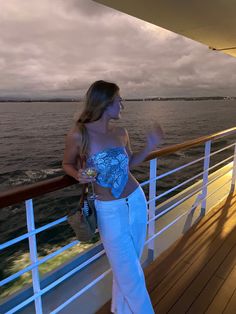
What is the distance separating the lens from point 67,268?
1942 millimetres

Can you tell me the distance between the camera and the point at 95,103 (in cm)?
113

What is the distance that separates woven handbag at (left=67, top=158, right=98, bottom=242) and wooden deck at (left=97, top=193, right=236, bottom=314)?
735 mm

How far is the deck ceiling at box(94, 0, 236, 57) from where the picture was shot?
223 cm

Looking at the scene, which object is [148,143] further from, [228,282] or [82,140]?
[228,282]

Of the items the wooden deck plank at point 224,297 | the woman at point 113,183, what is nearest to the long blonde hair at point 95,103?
the woman at point 113,183

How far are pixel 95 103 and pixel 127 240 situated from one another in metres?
0.63

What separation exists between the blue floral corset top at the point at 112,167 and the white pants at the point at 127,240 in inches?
2.9

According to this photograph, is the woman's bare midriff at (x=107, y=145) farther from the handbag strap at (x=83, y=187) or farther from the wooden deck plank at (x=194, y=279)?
the wooden deck plank at (x=194, y=279)

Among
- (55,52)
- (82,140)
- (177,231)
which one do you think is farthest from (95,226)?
(55,52)

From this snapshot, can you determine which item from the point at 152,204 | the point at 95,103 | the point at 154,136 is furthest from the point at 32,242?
the point at 152,204

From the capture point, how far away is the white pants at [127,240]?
1210mm

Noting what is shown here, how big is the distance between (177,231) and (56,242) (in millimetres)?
4808

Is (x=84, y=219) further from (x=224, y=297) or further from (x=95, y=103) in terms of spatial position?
(x=224, y=297)

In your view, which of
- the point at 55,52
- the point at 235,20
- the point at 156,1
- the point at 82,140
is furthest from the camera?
the point at 55,52
